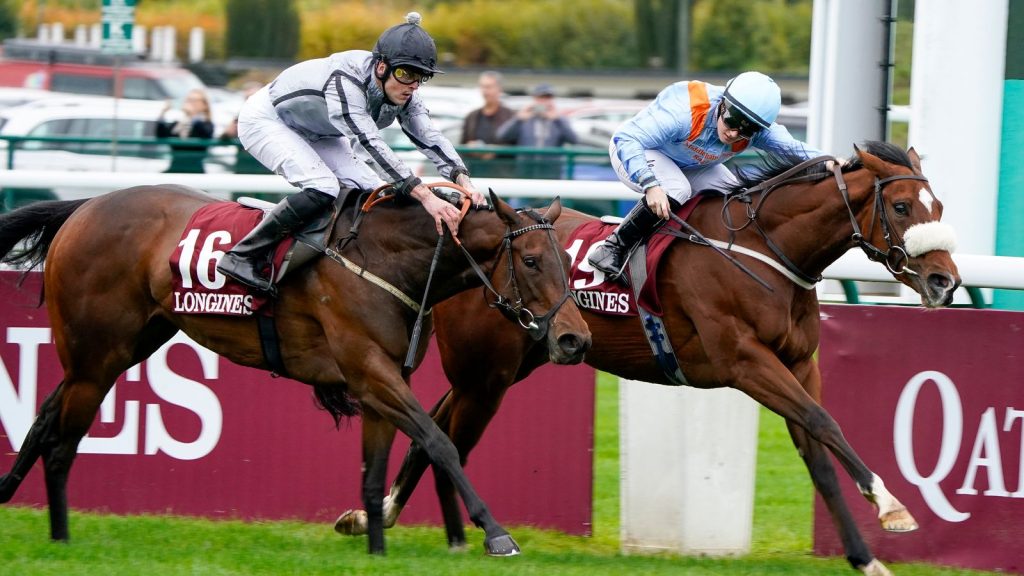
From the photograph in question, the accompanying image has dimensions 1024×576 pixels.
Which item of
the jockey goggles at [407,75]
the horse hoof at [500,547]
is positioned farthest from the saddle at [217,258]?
the horse hoof at [500,547]

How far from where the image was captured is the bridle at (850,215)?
5797mm

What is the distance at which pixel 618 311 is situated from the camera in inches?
254

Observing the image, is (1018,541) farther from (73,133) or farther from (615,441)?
(73,133)

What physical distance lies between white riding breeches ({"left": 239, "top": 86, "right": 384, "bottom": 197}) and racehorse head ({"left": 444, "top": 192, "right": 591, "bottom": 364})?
2.16 ft

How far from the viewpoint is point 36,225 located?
6.70 m

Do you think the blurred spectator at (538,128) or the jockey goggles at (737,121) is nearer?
the jockey goggles at (737,121)

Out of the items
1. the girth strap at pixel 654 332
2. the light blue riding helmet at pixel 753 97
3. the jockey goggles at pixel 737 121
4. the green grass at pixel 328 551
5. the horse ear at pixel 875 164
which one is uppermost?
the light blue riding helmet at pixel 753 97

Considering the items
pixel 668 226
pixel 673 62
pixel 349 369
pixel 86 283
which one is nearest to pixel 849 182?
pixel 668 226

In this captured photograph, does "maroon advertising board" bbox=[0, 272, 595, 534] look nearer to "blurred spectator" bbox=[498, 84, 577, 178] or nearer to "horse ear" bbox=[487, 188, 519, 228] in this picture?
"horse ear" bbox=[487, 188, 519, 228]

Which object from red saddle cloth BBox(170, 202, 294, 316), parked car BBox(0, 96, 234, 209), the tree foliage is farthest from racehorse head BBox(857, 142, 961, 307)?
the tree foliage

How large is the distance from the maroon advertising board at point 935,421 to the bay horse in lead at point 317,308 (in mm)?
1506

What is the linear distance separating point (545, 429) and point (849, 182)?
1828mm

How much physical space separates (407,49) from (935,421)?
2.64 m

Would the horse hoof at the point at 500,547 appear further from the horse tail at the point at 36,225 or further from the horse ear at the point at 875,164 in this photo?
the horse tail at the point at 36,225
